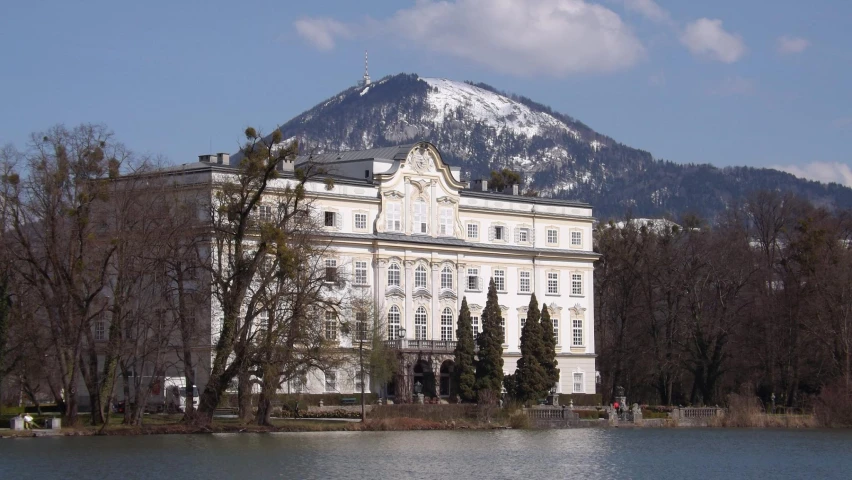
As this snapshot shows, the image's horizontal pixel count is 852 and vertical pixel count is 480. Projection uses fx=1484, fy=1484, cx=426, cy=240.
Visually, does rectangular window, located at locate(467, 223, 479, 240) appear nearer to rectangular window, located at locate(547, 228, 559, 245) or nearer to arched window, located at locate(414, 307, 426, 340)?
rectangular window, located at locate(547, 228, 559, 245)

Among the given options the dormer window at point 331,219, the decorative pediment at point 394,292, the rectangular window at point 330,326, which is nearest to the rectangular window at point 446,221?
the decorative pediment at point 394,292

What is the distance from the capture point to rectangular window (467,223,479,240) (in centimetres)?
8994

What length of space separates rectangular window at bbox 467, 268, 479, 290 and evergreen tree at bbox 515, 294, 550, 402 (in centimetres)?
880

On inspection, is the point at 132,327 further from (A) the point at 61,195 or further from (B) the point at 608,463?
(B) the point at 608,463

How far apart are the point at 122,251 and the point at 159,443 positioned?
9826mm

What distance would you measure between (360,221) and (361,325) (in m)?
14.3

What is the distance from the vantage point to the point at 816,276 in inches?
3086

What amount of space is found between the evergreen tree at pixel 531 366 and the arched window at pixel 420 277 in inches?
339

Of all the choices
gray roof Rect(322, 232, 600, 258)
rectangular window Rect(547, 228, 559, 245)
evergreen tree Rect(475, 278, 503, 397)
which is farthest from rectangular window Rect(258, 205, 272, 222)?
rectangular window Rect(547, 228, 559, 245)

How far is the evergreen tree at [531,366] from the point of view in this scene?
79438 millimetres

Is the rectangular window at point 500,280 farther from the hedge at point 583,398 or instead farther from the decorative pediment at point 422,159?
the decorative pediment at point 422,159

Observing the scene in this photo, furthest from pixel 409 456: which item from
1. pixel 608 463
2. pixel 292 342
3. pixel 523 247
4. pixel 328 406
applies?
pixel 523 247

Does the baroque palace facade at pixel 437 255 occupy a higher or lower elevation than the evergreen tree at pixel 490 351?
higher

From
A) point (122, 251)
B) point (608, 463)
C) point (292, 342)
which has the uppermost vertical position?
point (122, 251)
